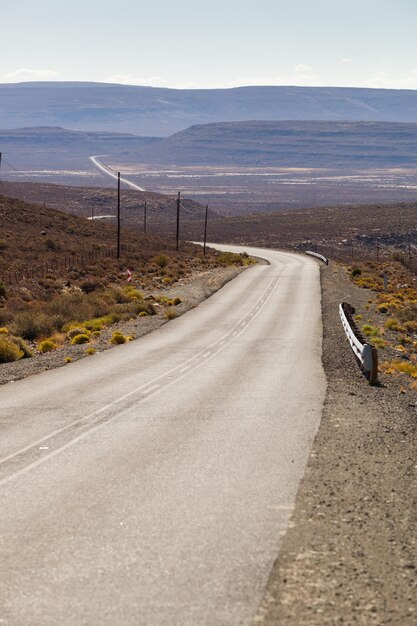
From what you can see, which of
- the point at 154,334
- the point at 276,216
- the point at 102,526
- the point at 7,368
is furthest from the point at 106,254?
the point at 276,216

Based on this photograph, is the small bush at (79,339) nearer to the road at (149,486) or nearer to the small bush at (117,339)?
the small bush at (117,339)

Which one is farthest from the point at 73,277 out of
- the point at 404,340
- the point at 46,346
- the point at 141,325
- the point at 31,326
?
the point at 46,346

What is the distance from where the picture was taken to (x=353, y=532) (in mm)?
10711

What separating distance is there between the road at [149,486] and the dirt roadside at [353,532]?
241 mm

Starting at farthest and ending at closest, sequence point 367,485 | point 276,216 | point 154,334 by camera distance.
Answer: point 276,216
point 154,334
point 367,485

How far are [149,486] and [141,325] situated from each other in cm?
2795

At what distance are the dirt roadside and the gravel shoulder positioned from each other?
10.5 m

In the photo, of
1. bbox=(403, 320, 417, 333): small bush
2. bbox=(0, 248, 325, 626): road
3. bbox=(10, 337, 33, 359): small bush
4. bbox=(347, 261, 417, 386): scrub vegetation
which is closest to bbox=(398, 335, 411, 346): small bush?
bbox=(347, 261, 417, 386): scrub vegetation

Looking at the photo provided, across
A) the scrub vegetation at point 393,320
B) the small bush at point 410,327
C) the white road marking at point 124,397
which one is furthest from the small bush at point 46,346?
the small bush at point 410,327

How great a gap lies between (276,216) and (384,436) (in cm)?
16822

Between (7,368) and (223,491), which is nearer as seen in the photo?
(223,491)

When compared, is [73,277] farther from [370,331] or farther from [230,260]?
[370,331]

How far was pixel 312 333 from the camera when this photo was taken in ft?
122

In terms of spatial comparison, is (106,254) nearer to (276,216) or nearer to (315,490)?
(315,490)
